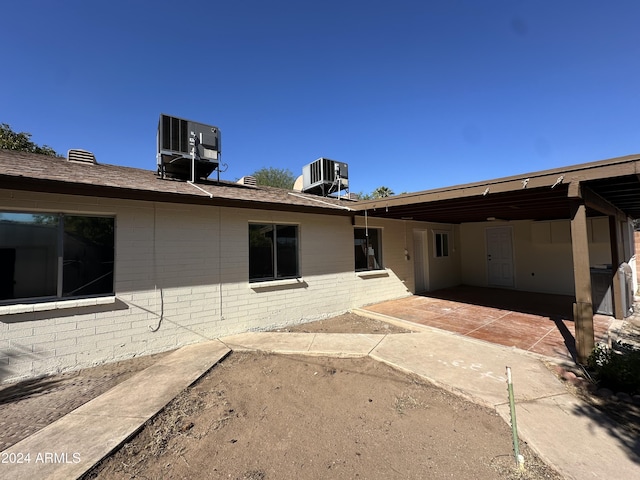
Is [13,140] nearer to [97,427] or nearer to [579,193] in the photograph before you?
[97,427]

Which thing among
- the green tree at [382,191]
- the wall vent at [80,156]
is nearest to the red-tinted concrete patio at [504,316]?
the wall vent at [80,156]

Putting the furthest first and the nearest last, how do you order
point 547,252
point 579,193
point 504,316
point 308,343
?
point 547,252
point 504,316
point 308,343
point 579,193

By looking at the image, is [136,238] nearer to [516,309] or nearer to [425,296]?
[425,296]

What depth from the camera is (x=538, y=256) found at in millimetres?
10086

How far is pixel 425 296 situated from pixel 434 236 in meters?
2.76

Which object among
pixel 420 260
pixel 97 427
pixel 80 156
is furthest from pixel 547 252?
pixel 80 156

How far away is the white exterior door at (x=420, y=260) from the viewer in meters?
10.5

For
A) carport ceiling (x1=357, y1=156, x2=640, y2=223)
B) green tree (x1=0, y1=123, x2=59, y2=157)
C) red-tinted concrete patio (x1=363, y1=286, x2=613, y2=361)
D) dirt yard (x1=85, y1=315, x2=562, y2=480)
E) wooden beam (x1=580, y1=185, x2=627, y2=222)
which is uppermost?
green tree (x1=0, y1=123, x2=59, y2=157)

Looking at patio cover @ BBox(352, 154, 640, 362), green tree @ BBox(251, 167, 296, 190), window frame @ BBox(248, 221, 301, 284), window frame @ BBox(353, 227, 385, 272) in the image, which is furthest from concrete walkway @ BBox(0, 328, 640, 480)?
green tree @ BBox(251, 167, 296, 190)

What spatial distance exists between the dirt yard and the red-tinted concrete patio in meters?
2.66

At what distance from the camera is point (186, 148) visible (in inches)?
267

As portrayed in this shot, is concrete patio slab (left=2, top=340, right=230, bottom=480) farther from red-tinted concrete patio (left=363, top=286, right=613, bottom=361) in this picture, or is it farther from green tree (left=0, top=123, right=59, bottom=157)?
green tree (left=0, top=123, right=59, bottom=157)

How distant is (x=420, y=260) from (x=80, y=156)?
10.9 meters

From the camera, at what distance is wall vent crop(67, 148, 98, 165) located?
6215 millimetres
